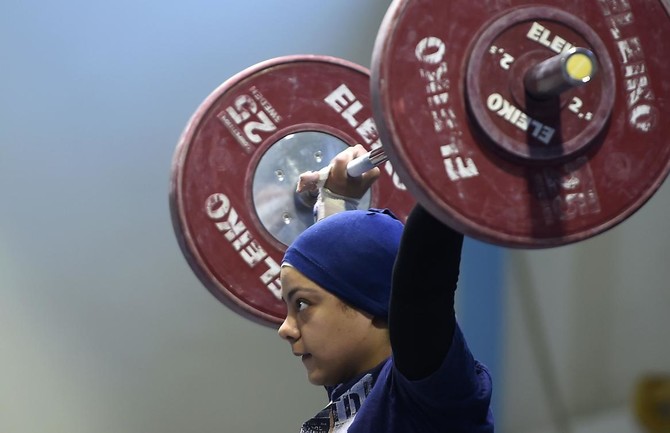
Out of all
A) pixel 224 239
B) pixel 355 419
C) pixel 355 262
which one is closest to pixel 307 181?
pixel 224 239

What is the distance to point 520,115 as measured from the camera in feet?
2.53

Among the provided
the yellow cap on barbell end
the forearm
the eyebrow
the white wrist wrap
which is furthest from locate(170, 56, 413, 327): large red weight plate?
the yellow cap on barbell end

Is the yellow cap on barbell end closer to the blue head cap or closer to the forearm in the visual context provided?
the forearm

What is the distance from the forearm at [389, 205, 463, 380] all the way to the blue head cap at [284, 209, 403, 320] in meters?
0.16

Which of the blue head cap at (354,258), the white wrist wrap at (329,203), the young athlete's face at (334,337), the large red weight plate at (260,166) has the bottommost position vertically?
the young athlete's face at (334,337)

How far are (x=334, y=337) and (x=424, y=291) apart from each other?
0.67 ft

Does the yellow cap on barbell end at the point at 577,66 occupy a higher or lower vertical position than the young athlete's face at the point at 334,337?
higher

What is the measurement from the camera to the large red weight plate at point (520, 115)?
74 cm

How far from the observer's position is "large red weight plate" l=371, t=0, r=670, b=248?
0.74 meters

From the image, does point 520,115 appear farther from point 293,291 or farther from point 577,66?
point 293,291

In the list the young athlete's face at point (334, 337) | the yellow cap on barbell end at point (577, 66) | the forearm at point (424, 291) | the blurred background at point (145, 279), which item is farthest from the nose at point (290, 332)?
the blurred background at point (145, 279)

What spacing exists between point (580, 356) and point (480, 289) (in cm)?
34

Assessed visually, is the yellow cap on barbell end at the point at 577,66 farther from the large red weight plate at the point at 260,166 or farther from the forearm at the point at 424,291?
the large red weight plate at the point at 260,166

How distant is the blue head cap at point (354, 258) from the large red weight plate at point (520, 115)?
0.71 ft
